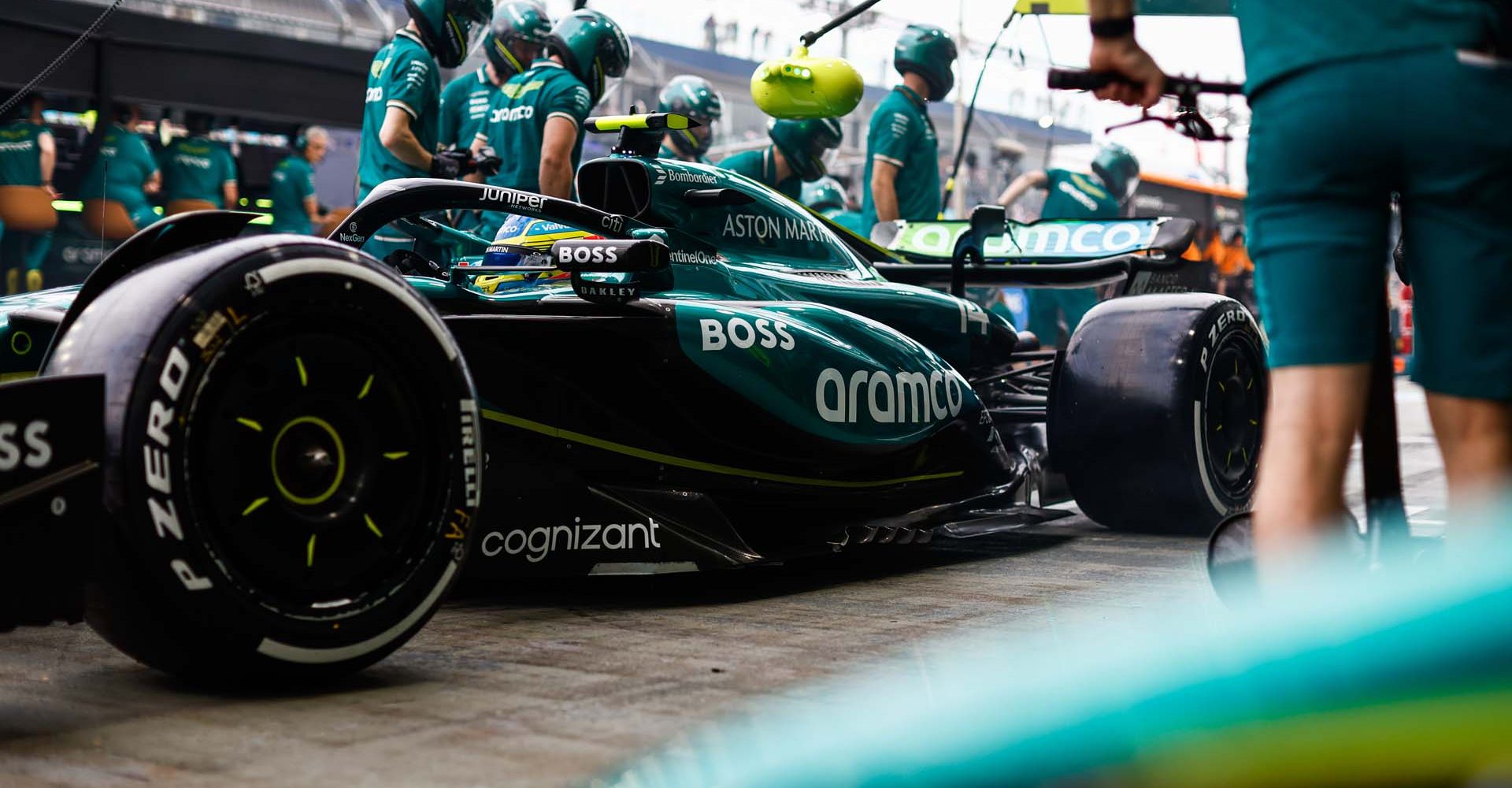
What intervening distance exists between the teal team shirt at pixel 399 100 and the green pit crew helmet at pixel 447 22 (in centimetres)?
9

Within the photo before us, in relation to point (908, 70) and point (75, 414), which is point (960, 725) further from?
point (908, 70)

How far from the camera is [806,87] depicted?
20.1ft

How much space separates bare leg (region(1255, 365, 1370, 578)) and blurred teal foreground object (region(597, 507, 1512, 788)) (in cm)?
83

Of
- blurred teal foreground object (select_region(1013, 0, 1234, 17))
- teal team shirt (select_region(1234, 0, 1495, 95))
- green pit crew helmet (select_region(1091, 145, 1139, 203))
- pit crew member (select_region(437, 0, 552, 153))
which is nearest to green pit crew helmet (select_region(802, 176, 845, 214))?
green pit crew helmet (select_region(1091, 145, 1139, 203))

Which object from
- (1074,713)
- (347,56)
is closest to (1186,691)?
(1074,713)

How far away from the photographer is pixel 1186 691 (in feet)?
2.70

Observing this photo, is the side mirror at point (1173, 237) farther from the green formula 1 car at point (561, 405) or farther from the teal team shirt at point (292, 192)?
the teal team shirt at point (292, 192)

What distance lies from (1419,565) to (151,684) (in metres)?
2.31

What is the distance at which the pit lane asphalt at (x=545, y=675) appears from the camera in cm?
219

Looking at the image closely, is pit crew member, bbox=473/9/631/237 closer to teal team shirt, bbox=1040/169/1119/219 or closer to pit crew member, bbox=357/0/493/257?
pit crew member, bbox=357/0/493/257

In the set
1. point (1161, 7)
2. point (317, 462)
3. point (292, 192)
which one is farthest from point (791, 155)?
point (317, 462)

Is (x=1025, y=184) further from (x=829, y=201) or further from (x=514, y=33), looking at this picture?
(x=514, y=33)

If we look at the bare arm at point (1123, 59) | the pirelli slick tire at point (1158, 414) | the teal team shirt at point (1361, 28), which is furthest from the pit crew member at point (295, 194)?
the teal team shirt at point (1361, 28)

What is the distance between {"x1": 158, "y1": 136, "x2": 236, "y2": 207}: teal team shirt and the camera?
11430 mm
